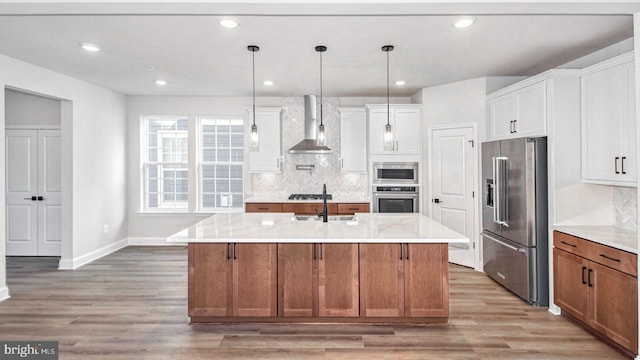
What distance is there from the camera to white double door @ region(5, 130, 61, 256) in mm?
5711

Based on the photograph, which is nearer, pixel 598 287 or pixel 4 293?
pixel 598 287

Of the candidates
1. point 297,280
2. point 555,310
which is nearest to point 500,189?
point 555,310

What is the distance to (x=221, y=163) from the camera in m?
6.62

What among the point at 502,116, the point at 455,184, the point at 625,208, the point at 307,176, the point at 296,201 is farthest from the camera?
the point at 307,176

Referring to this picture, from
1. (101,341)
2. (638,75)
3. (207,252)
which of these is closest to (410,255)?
(207,252)

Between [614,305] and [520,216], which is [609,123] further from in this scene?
[614,305]

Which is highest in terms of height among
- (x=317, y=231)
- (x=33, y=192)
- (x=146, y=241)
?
(x=33, y=192)

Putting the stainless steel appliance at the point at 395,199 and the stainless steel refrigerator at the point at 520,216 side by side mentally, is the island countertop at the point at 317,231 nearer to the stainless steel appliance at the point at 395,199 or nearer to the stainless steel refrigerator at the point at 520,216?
the stainless steel refrigerator at the point at 520,216

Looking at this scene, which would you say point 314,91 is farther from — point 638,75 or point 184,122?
point 638,75

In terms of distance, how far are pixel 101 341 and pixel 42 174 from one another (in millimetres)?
3909

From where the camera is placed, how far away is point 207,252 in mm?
3205

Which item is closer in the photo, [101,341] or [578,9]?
[578,9]

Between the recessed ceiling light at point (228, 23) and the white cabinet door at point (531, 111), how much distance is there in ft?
9.64

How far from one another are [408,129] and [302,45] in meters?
2.52
